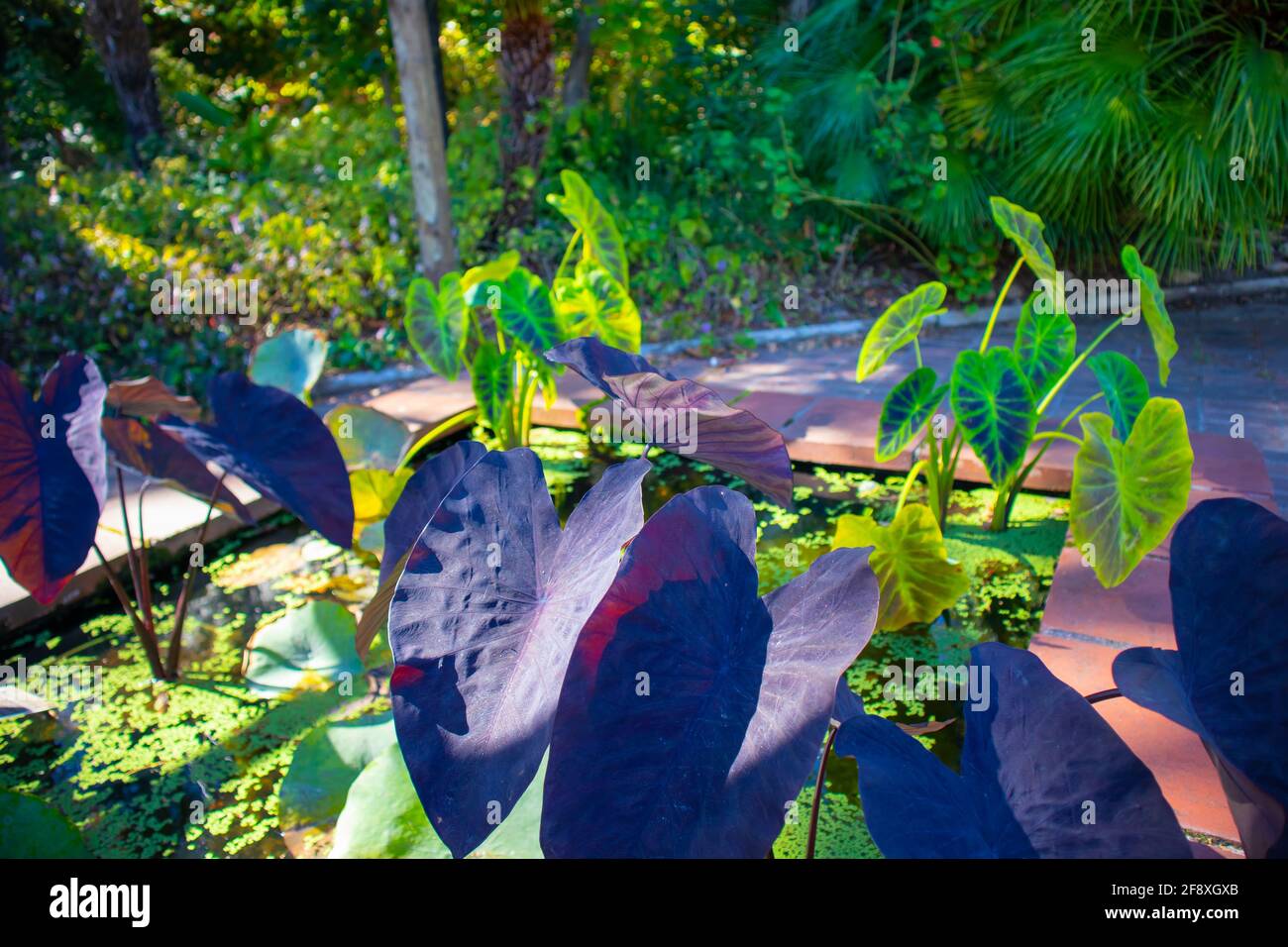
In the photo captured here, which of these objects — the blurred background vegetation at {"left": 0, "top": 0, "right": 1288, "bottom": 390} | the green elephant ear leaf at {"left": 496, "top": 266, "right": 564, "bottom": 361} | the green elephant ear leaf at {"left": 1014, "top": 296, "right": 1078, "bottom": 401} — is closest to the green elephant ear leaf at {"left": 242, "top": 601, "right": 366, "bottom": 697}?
the green elephant ear leaf at {"left": 496, "top": 266, "right": 564, "bottom": 361}

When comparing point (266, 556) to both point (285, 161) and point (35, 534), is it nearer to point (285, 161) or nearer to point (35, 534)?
point (35, 534)

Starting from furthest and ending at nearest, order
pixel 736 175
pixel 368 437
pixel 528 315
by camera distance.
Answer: pixel 736 175 < pixel 368 437 < pixel 528 315

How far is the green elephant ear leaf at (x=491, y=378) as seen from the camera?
224cm

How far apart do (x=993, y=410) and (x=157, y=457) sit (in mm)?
1451

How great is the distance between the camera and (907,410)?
1.72 metres

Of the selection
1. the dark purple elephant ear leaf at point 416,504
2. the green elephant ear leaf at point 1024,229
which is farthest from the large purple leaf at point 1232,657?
the green elephant ear leaf at point 1024,229

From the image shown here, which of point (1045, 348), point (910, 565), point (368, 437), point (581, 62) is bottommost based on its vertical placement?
point (910, 565)

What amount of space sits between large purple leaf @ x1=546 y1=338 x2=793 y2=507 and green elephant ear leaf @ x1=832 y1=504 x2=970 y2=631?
23.1 inches

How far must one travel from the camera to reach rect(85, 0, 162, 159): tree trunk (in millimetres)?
6082

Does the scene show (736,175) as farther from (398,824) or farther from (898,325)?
(398,824)

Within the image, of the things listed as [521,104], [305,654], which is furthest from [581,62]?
[305,654]

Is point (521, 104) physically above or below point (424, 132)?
above

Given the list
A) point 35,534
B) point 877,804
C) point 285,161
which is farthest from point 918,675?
point 285,161

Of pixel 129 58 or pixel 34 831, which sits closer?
pixel 34 831
